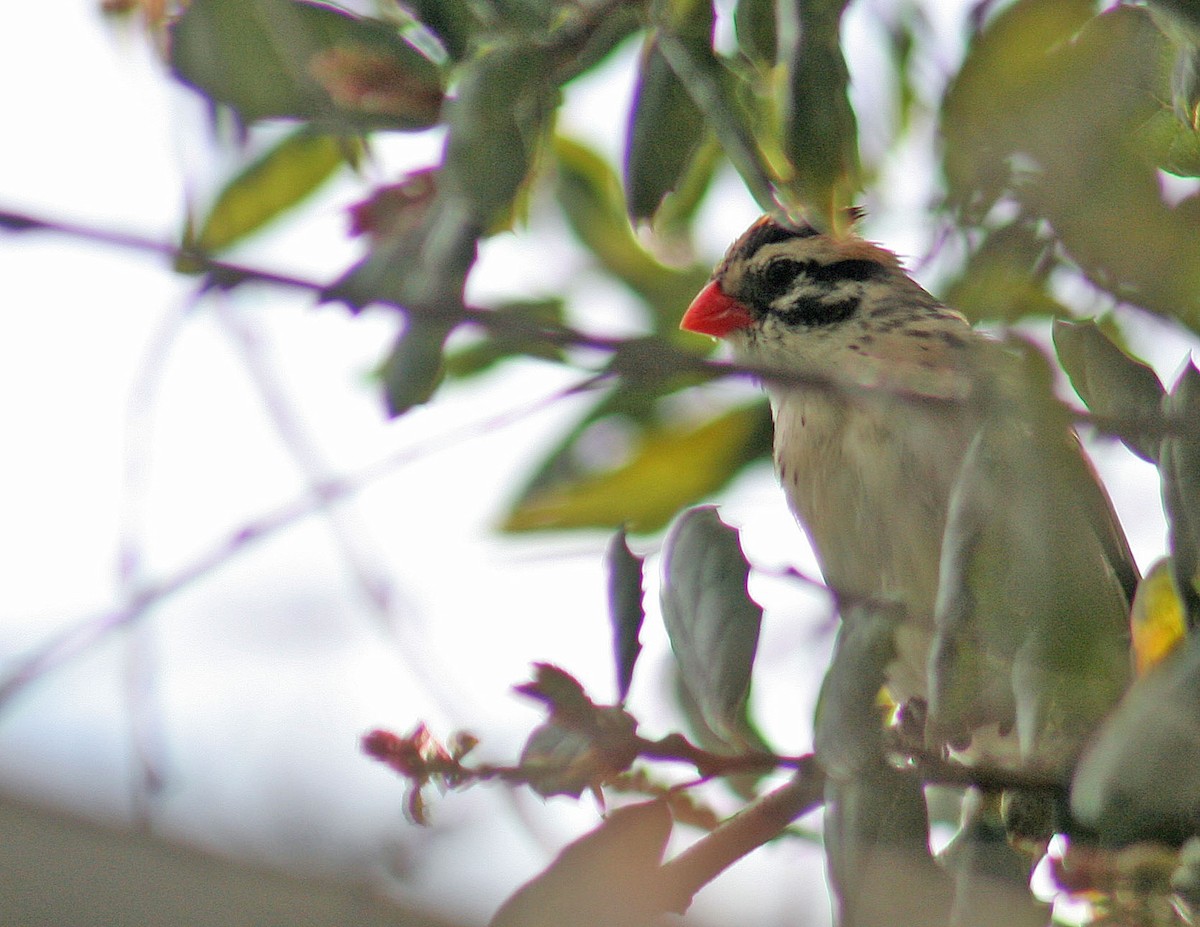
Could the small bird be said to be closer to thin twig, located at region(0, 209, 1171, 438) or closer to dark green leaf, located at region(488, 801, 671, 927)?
thin twig, located at region(0, 209, 1171, 438)

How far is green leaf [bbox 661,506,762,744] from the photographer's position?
1.75m

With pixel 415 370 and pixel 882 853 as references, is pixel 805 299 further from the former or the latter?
pixel 882 853

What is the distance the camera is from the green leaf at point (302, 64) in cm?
191

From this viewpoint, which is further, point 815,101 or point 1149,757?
point 815,101

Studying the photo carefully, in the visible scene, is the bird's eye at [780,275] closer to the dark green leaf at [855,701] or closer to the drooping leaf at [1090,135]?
the drooping leaf at [1090,135]

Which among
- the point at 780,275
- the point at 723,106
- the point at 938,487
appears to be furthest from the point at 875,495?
the point at 723,106

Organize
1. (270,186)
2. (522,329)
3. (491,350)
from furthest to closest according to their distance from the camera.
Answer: (491,350)
(270,186)
(522,329)

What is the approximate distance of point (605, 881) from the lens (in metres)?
1.71

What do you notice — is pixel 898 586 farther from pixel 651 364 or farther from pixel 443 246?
pixel 651 364

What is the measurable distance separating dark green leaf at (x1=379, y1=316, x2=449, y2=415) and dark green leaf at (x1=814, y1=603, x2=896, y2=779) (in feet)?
2.16

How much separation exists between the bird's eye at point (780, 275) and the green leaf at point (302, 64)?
1928mm

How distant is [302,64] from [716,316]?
77.0 inches

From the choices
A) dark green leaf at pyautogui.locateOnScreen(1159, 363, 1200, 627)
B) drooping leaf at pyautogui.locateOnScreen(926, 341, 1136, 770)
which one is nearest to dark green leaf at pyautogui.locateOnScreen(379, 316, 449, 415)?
drooping leaf at pyautogui.locateOnScreen(926, 341, 1136, 770)

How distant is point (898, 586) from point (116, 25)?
6.26 feet
